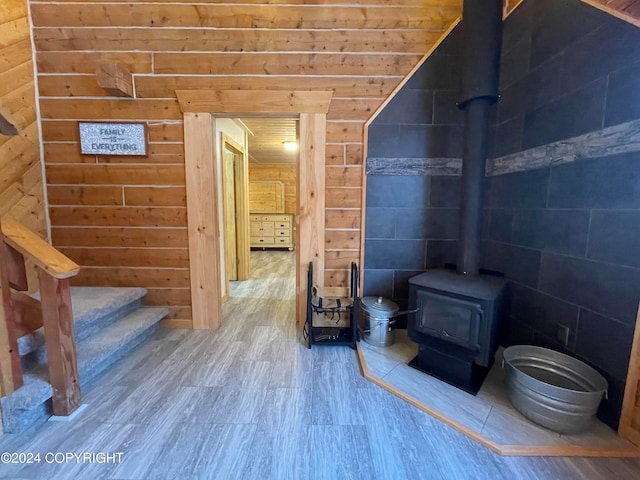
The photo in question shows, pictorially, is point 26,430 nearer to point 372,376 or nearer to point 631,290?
point 372,376

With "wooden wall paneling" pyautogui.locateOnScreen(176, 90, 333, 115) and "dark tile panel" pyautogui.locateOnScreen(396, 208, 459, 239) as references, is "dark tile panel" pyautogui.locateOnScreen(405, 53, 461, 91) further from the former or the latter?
"dark tile panel" pyautogui.locateOnScreen(396, 208, 459, 239)

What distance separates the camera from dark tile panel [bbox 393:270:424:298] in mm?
2436

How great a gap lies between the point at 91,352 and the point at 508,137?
3.31 meters

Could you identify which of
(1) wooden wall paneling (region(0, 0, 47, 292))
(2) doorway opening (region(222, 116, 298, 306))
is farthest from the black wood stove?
(1) wooden wall paneling (region(0, 0, 47, 292))

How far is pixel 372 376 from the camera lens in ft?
6.10

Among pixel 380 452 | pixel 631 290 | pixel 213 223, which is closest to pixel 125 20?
pixel 213 223

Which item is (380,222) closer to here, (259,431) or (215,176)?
(215,176)

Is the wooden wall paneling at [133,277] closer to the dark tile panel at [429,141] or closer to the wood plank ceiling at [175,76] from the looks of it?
the wood plank ceiling at [175,76]

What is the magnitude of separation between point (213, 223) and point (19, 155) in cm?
154

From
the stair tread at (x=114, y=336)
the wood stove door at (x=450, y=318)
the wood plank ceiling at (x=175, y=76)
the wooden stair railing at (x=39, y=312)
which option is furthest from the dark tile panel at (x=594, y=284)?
the stair tread at (x=114, y=336)

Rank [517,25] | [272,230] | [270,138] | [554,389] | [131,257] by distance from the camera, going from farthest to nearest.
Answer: [272,230], [270,138], [131,257], [517,25], [554,389]

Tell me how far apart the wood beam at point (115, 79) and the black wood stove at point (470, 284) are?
2.56 m

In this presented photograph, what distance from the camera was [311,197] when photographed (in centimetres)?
240

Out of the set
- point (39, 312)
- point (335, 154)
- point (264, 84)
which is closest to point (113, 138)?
point (264, 84)
